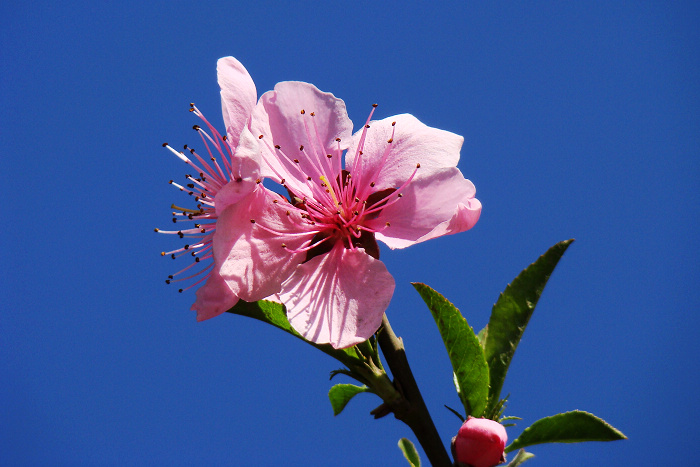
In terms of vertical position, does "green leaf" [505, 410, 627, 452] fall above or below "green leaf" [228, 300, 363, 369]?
below

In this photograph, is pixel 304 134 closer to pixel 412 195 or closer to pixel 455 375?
pixel 412 195

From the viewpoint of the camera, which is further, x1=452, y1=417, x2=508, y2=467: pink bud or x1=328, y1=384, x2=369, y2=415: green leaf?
x1=328, y1=384, x2=369, y2=415: green leaf

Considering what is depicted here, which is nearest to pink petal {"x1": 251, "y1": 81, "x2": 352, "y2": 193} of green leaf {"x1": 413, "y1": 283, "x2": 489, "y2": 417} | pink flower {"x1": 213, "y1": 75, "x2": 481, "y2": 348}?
pink flower {"x1": 213, "y1": 75, "x2": 481, "y2": 348}

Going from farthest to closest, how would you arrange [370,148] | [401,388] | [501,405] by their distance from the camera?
[370,148] → [501,405] → [401,388]

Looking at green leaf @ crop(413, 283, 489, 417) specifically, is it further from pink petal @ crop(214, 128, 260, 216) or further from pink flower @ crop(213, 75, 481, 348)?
pink petal @ crop(214, 128, 260, 216)

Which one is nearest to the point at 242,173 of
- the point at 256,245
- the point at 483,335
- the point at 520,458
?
the point at 256,245

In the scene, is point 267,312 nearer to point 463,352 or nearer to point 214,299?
point 214,299

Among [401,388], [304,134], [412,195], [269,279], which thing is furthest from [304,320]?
[304,134]

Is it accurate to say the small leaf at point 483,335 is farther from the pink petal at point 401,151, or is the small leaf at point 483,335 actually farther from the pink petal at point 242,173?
the pink petal at point 242,173
